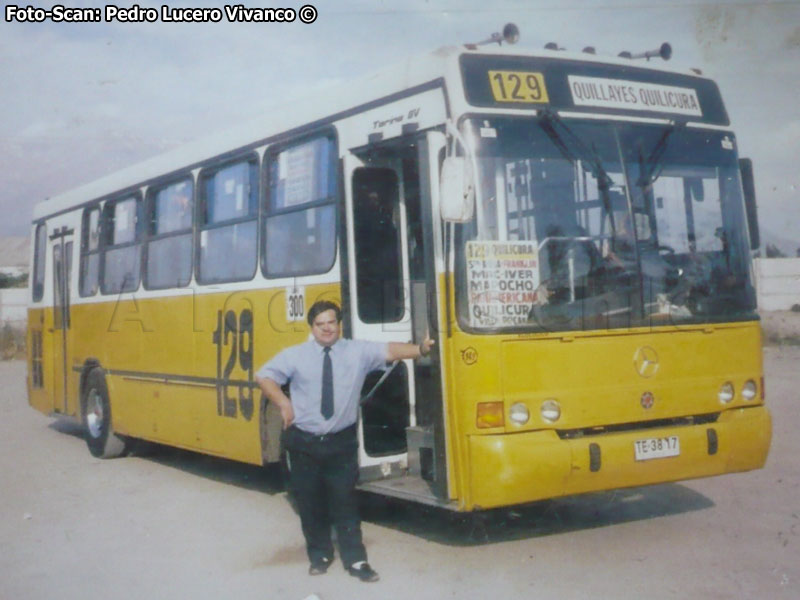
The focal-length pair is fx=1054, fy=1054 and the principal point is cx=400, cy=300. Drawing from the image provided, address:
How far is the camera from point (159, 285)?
36.2 ft

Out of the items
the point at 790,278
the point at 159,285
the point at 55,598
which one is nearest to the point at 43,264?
the point at 159,285

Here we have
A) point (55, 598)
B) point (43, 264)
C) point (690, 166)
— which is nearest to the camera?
point (55, 598)

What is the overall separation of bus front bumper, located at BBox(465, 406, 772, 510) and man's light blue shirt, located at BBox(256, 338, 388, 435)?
83 centimetres

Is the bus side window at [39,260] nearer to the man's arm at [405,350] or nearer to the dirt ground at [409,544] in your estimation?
the dirt ground at [409,544]

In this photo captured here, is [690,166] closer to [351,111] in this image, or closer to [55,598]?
[351,111]

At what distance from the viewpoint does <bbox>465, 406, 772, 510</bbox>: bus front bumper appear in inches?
257

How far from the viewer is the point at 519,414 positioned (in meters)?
6.67

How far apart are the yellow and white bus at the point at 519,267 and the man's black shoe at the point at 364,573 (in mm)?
670

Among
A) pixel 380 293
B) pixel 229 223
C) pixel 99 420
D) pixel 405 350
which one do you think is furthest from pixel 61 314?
pixel 405 350

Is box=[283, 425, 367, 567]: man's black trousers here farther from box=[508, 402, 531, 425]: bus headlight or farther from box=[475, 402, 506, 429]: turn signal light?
box=[508, 402, 531, 425]: bus headlight

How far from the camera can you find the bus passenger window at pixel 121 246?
11.7 metres

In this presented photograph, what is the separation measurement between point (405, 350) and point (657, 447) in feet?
5.91

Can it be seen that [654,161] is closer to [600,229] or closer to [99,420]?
[600,229]

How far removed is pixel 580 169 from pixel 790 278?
28186 mm
